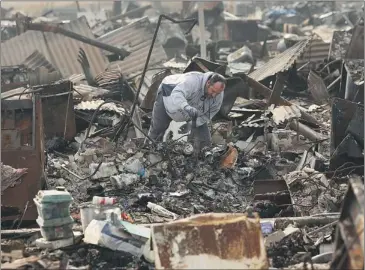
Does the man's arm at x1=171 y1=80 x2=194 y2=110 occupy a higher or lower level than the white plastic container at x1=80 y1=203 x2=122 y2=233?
lower

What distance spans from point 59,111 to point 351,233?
6534 millimetres

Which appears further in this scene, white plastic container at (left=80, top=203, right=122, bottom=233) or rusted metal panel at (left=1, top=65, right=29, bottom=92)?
rusted metal panel at (left=1, top=65, right=29, bottom=92)

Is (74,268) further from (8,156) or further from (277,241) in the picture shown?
(8,156)

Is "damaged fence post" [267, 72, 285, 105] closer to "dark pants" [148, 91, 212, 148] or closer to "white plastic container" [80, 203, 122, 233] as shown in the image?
"dark pants" [148, 91, 212, 148]

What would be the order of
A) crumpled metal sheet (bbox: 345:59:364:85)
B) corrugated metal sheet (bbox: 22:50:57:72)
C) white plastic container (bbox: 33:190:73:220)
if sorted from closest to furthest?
white plastic container (bbox: 33:190:73:220) < crumpled metal sheet (bbox: 345:59:364:85) < corrugated metal sheet (bbox: 22:50:57:72)

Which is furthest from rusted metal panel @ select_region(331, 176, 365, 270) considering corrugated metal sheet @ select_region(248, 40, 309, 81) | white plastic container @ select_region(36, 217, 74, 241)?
corrugated metal sheet @ select_region(248, 40, 309, 81)

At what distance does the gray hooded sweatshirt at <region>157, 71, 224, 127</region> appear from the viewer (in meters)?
8.95

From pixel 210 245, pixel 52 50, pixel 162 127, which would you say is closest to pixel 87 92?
pixel 162 127

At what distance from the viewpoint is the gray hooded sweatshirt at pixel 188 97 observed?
895 cm

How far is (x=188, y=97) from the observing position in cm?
915

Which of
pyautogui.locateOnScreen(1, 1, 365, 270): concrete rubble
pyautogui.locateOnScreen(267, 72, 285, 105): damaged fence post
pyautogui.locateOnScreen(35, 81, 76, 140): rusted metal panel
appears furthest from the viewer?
pyautogui.locateOnScreen(267, 72, 285, 105): damaged fence post

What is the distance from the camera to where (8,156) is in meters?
7.00

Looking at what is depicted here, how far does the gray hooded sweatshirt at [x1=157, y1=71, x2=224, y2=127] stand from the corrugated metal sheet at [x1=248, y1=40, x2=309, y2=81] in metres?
3.78

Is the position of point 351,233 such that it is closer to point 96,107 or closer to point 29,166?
point 29,166
